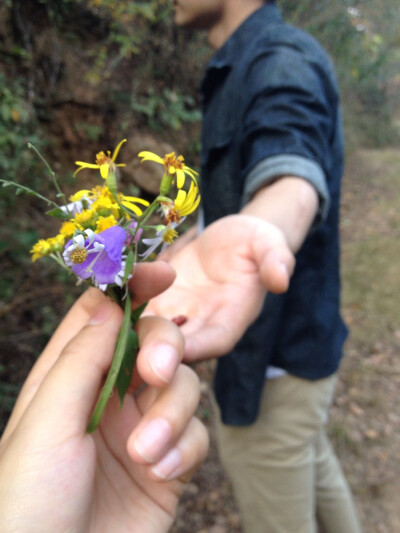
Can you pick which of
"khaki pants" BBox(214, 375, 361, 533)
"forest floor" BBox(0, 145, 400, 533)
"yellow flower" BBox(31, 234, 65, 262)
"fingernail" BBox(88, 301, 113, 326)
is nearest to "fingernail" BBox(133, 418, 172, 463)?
"fingernail" BBox(88, 301, 113, 326)

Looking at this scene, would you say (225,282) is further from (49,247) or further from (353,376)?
(353,376)

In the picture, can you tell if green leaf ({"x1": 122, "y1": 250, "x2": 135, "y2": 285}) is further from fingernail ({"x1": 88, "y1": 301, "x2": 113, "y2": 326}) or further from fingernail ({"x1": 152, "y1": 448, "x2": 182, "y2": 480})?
fingernail ({"x1": 152, "y1": 448, "x2": 182, "y2": 480})

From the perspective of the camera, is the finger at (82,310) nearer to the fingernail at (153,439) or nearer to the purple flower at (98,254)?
the purple flower at (98,254)

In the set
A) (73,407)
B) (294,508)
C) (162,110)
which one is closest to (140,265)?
(73,407)

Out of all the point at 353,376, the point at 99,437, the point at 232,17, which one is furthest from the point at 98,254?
the point at 353,376

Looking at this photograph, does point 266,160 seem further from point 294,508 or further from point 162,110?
point 162,110

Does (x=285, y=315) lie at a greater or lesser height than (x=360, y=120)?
greater
